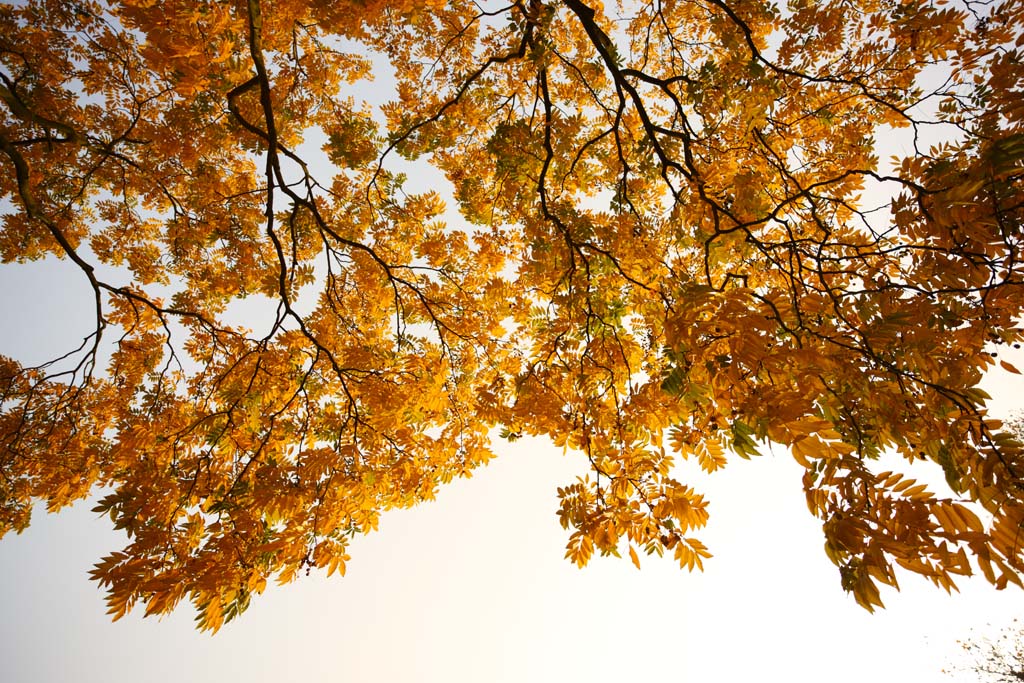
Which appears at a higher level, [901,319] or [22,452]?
[22,452]

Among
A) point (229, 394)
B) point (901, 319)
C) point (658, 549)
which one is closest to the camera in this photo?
point (901, 319)

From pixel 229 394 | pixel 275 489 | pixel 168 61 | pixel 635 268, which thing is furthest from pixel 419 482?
pixel 168 61

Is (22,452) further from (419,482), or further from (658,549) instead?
(658,549)

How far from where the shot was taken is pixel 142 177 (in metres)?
5.06

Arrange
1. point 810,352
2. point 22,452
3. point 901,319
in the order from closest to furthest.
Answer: point 810,352
point 901,319
point 22,452

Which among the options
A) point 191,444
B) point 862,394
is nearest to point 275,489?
point 191,444

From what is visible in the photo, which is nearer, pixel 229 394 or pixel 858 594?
pixel 858 594

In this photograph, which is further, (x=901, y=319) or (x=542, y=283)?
(x=542, y=283)

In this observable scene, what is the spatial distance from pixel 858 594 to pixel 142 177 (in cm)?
703

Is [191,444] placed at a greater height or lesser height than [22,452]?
lesser

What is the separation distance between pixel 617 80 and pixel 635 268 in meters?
1.51

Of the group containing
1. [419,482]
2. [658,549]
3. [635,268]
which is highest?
[635,268]

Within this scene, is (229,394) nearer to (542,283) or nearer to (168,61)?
(168,61)

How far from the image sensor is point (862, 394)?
1.71 metres
